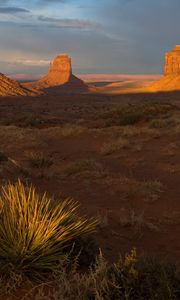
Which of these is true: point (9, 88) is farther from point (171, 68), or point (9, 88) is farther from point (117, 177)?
point (171, 68)

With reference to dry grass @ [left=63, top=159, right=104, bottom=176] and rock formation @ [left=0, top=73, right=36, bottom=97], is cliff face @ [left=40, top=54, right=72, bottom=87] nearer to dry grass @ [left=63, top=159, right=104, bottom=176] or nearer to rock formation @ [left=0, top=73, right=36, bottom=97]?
rock formation @ [left=0, top=73, right=36, bottom=97]

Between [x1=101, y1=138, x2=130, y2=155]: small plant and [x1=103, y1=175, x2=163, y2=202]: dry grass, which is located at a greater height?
[x1=103, y1=175, x2=163, y2=202]: dry grass

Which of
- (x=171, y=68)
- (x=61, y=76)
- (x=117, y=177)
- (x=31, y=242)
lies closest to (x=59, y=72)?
(x=61, y=76)

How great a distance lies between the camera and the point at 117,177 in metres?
12.1

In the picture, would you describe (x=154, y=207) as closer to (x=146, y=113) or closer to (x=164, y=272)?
(x=164, y=272)

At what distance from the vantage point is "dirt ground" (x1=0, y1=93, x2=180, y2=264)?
7047 millimetres

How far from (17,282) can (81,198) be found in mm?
5616

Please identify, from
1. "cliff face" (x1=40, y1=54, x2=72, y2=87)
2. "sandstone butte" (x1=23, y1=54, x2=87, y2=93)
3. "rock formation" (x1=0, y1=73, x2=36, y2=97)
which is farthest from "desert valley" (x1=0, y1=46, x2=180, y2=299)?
"cliff face" (x1=40, y1=54, x2=72, y2=87)

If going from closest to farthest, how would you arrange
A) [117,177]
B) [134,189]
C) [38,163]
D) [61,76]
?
1. [134,189]
2. [117,177]
3. [38,163]
4. [61,76]

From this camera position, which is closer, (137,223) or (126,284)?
(126,284)

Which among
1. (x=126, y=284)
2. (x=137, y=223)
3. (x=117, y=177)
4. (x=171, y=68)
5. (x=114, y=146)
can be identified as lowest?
(x=114, y=146)

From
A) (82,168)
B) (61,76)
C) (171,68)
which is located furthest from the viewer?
(61,76)

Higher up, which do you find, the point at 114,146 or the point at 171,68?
the point at 171,68

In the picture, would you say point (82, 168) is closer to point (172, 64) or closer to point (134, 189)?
point (134, 189)
